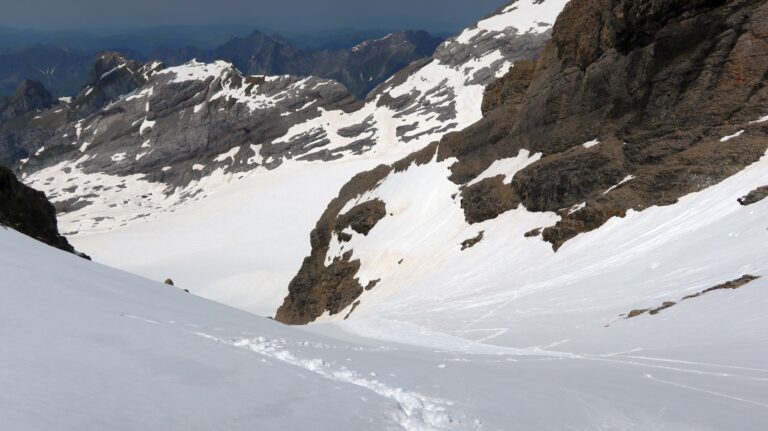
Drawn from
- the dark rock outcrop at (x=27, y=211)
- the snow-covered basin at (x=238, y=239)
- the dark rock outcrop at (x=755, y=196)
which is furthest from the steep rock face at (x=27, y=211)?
the dark rock outcrop at (x=755, y=196)

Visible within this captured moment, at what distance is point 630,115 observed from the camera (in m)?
33.3

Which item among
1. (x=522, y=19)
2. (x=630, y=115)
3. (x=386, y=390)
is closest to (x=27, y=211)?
Answer: (x=386, y=390)

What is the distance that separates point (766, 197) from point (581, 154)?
14.1 meters

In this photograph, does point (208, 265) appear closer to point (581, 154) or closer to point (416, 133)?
point (581, 154)

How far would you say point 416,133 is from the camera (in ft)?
506

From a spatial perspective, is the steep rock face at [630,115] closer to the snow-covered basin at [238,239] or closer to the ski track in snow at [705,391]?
the ski track in snow at [705,391]

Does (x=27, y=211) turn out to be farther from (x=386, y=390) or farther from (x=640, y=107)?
(x=640, y=107)

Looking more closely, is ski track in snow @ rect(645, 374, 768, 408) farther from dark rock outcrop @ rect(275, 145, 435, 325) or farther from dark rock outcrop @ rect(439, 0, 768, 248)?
dark rock outcrop @ rect(275, 145, 435, 325)

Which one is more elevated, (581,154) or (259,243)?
(581,154)

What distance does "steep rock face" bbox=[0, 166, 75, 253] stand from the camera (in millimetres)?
29734

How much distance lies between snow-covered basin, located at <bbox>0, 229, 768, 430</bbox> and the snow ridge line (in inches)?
1.2

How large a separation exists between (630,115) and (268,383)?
32.2 meters

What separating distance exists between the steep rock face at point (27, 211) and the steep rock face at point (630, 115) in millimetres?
23324

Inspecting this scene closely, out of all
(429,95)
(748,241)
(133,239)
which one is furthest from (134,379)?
(429,95)
